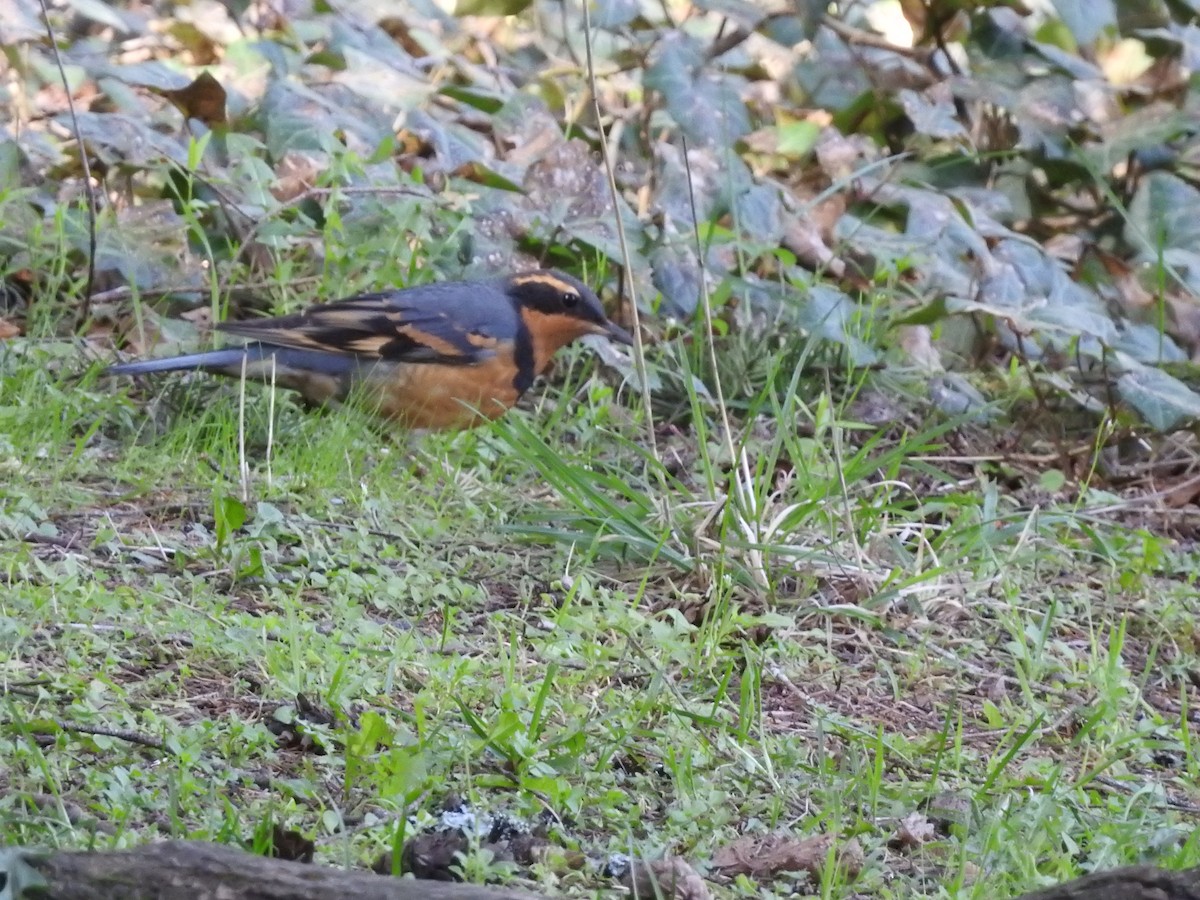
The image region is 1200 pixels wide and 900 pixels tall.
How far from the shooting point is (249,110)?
275 inches

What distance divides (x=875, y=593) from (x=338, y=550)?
53.3 inches

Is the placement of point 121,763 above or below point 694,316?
above

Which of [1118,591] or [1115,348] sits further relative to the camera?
[1115,348]

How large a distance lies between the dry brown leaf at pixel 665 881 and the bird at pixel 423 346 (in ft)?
9.06

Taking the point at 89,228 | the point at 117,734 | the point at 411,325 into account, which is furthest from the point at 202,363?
Answer: the point at 117,734

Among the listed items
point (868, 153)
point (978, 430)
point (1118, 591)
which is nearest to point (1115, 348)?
point (978, 430)

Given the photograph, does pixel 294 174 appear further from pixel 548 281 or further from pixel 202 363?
pixel 202 363

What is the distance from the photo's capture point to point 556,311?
609 centimetres

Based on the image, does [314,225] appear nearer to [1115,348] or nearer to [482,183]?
[482,183]

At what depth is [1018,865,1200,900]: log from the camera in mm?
2281

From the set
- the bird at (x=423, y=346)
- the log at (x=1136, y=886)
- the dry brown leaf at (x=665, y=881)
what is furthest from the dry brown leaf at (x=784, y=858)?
the bird at (x=423, y=346)

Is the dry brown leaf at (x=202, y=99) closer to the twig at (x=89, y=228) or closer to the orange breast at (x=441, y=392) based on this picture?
the twig at (x=89, y=228)

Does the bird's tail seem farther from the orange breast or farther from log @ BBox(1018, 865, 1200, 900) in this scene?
log @ BBox(1018, 865, 1200, 900)

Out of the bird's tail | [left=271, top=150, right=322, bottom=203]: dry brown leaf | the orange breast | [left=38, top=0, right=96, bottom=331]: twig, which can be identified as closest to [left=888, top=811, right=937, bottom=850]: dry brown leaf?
the orange breast
